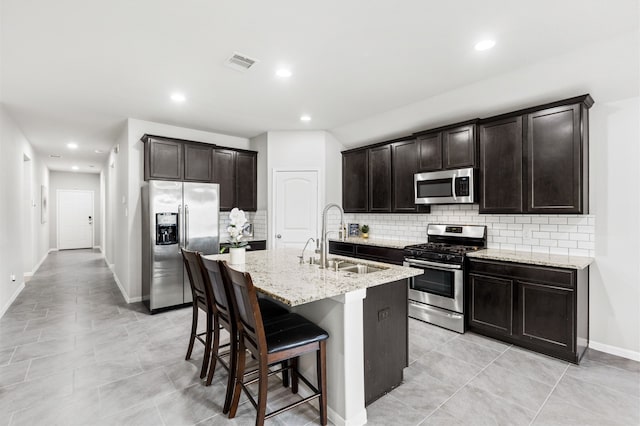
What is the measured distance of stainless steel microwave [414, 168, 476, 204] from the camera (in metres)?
3.69

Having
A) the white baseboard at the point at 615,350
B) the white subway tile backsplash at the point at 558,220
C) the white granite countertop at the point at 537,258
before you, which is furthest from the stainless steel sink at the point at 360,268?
the white baseboard at the point at 615,350

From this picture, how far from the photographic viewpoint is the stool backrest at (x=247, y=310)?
173cm

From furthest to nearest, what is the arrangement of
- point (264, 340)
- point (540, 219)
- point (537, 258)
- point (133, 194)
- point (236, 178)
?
point (236, 178)
point (133, 194)
point (540, 219)
point (537, 258)
point (264, 340)

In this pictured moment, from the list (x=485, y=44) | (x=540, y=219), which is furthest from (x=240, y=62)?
(x=540, y=219)

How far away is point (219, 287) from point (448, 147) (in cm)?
318

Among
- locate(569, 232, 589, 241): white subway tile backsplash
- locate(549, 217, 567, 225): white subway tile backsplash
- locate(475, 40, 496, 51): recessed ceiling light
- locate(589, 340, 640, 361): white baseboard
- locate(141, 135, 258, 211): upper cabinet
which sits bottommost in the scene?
locate(589, 340, 640, 361): white baseboard

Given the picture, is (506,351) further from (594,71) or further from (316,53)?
(316,53)

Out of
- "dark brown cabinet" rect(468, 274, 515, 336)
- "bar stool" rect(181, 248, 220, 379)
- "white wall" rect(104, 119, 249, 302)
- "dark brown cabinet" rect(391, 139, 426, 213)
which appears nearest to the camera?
"bar stool" rect(181, 248, 220, 379)

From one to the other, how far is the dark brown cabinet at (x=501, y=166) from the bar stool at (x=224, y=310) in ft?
8.75

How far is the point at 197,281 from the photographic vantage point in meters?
2.69

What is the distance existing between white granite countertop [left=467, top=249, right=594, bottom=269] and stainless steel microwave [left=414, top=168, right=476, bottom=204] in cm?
67

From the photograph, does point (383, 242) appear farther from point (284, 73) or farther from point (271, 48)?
point (271, 48)

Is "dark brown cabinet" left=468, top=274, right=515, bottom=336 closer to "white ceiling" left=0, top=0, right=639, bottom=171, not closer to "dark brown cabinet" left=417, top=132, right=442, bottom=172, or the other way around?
"dark brown cabinet" left=417, top=132, right=442, bottom=172

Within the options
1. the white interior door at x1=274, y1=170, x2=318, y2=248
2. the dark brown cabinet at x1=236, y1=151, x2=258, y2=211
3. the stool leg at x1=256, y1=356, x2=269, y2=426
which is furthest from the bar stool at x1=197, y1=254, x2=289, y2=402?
the dark brown cabinet at x1=236, y1=151, x2=258, y2=211
